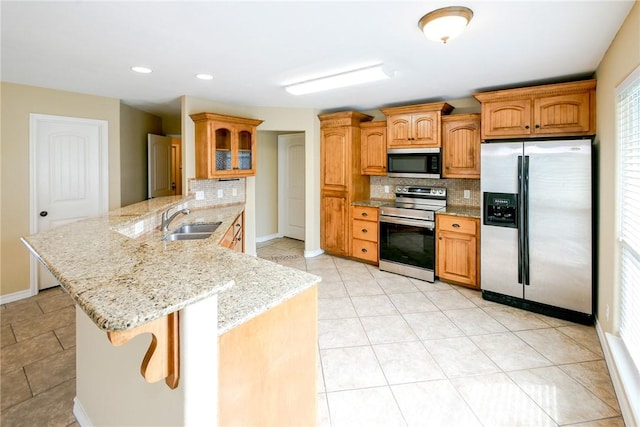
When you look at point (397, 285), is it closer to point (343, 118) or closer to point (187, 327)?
point (343, 118)

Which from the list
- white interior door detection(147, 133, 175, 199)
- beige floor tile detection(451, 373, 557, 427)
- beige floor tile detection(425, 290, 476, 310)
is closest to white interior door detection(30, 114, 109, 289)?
white interior door detection(147, 133, 175, 199)

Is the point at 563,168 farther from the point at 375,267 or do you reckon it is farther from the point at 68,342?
the point at 68,342

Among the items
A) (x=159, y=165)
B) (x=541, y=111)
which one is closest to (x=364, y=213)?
(x=541, y=111)

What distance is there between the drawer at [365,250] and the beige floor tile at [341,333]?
1682 millimetres

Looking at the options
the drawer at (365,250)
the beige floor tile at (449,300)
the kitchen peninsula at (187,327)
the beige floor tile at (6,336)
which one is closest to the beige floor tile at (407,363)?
the beige floor tile at (449,300)

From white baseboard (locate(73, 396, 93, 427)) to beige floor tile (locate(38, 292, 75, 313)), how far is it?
1.96 metres

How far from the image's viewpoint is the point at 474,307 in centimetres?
330

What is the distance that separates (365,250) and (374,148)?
4.87 ft

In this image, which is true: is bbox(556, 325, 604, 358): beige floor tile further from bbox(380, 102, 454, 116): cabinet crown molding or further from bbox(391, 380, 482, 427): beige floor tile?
bbox(380, 102, 454, 116): cabinet crown molding

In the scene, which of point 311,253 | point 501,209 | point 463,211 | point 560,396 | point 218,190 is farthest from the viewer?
point 311,253

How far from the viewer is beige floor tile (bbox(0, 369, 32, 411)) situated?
2.01 m

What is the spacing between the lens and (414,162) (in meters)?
4.21

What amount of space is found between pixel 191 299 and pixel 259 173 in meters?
5.53

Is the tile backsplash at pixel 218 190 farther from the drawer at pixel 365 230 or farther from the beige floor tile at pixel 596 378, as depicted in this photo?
the beige floor tile at pixel 596 378
